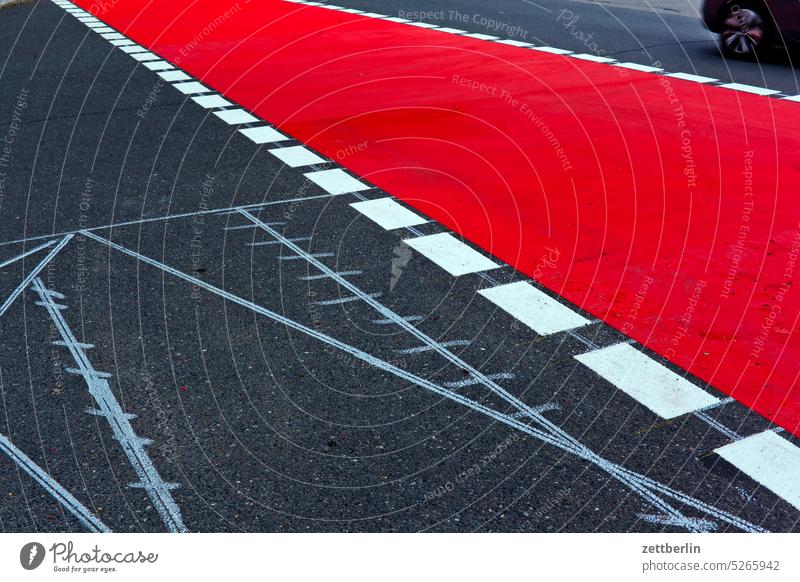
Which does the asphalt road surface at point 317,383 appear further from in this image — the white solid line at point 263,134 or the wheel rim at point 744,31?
the wheel rim at point 744,31

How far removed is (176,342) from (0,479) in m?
1.29

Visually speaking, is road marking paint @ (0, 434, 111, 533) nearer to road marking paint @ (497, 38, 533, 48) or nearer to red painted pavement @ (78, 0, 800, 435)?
red painted pavement @ (78, 0, 800, 435)

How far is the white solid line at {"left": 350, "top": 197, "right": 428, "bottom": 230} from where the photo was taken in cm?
672

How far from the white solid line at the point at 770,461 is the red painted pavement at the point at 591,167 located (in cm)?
17

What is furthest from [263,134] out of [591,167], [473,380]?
[473,380]

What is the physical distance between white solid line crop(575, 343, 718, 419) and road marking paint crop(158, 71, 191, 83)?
8405mm

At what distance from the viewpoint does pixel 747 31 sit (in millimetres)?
12461

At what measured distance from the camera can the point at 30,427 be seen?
4195mm

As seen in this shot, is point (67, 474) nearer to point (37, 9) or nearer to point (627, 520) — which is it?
A: point (627, 520)

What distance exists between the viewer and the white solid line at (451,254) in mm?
5922

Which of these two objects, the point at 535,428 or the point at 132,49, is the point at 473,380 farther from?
the point at 132,49

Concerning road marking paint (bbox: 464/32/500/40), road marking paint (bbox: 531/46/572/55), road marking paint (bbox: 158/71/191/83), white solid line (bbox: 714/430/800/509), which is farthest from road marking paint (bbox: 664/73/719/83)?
white solid line (bbox: 714/430/800/509)

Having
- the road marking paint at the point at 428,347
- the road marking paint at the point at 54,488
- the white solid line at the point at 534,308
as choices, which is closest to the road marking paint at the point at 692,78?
the white solid line at the point at 534,308
